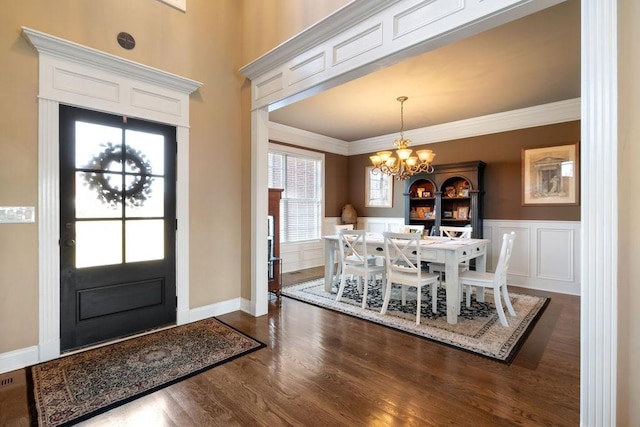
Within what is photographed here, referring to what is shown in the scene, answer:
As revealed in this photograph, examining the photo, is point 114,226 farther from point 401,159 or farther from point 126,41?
point 401,159

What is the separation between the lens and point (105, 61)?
2691 mm

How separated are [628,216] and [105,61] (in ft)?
12.5

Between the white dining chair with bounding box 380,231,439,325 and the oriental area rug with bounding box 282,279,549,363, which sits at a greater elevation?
the white dining chair with bounding box 380,231,439,325

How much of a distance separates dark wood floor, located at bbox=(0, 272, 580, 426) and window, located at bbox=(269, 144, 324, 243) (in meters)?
3.34

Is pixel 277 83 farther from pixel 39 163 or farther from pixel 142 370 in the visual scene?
pixel 142 370

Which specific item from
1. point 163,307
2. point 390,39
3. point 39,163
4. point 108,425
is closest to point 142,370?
point 108,425

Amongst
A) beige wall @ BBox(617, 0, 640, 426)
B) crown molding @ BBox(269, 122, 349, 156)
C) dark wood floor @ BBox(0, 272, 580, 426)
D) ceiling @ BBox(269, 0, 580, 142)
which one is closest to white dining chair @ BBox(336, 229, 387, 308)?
dark wood floor @ BBox(0, 272, 580, 426)

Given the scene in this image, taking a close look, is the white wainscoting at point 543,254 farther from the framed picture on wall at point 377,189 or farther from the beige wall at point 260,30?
the beige wall at point 260,30

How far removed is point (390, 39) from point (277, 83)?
1354mm

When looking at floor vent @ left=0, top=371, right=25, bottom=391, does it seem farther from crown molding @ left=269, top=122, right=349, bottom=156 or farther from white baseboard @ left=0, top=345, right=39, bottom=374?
crown molding @ left=269, top=122, right=349, bottom=156

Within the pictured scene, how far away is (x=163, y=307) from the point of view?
10.3 feet

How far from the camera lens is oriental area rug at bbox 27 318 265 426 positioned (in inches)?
74.8

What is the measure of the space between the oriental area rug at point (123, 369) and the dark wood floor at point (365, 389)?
0.09 meters

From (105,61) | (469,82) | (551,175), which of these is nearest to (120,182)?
(105,61)
